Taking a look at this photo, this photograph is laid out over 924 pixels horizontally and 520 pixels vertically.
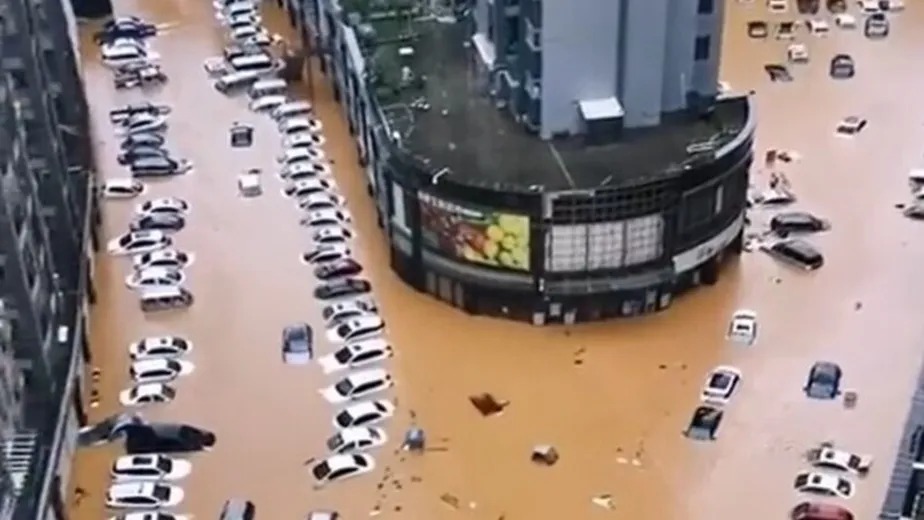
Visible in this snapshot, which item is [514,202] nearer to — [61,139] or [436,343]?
[436,343]

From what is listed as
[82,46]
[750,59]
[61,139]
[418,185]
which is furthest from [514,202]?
[82,46]

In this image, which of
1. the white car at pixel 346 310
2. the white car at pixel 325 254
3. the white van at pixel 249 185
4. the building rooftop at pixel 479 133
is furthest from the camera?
the white van at pixel 249 185

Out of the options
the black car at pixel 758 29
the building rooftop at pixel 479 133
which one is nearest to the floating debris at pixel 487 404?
the building rooftop at pixel 479 133

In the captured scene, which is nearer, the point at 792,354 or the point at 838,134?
Result: the point at 792,354

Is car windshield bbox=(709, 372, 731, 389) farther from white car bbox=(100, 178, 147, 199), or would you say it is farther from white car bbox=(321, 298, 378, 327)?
white car bbox=(100, 178, 147, 199)

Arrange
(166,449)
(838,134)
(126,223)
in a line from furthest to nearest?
(838,134)
(126,223)
(166,449)

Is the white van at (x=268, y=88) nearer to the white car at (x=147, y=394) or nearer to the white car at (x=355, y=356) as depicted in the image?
the white car at (x=355, y=356)
